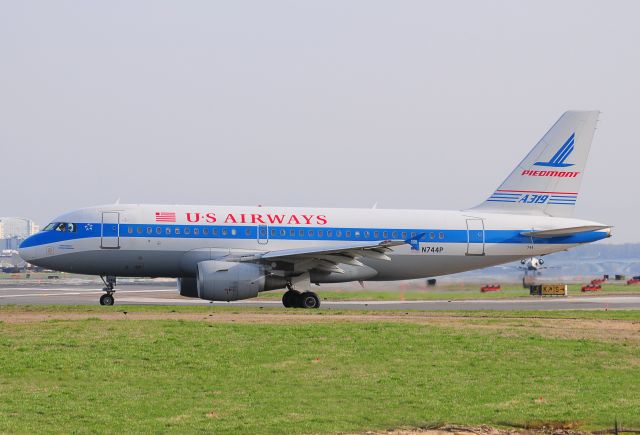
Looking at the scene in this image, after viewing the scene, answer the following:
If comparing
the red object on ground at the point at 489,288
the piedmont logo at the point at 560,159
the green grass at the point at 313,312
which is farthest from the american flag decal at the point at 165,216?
the red object on ground at the point at 489,288

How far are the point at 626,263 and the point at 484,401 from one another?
141 m

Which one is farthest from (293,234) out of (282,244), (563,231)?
(563,231)

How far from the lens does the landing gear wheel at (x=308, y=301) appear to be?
1528 inches

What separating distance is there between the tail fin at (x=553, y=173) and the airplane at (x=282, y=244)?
31.8 inches

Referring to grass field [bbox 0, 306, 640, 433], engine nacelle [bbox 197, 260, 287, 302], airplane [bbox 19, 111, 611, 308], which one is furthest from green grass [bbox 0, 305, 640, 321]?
grass field [bbox 0, 306, 640, 433]

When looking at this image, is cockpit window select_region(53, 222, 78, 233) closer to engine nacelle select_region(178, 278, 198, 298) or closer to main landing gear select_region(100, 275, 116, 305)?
main landing gear select_region(100, 275, 116, 305)

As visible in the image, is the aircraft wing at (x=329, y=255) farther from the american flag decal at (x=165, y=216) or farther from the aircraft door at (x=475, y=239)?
the aircraft door at (x=475, y=239)

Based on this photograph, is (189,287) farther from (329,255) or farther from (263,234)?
(329,255)

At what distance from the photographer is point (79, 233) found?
38219mm

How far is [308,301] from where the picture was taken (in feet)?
127

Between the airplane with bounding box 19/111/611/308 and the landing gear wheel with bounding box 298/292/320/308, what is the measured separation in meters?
0.04

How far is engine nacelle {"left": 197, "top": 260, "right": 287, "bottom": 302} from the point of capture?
36125 millimetres

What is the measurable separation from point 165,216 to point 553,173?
1853 centimetres

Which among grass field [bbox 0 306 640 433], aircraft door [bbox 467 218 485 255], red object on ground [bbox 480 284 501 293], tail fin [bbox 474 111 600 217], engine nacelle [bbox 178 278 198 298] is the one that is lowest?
grass field [bbox 0 306 640 433]
